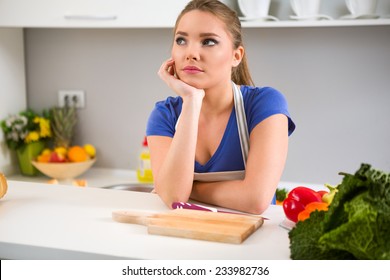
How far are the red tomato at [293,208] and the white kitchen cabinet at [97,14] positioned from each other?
1308mm

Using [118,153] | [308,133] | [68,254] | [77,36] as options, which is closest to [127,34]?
[77,36]

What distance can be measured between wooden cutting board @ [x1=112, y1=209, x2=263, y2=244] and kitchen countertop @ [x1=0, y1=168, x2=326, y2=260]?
13mm

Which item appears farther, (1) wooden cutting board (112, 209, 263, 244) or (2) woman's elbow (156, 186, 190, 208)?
(2) woman's elbow (156, 186, 190, 208)

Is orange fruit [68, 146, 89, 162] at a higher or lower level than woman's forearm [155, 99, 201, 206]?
lower

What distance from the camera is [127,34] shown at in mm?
3008

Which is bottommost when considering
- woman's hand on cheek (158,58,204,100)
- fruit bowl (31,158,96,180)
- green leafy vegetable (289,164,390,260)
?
fruit bowl (31,158,96,180)

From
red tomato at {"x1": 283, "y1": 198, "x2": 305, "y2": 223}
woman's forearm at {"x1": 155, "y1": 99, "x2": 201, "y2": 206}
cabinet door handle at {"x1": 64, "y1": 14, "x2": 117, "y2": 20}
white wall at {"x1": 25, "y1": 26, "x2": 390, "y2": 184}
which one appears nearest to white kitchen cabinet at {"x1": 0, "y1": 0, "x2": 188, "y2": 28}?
cabinet door handle at {"x1": 64, "y1": 14, "x2": 117, "y2": 20}

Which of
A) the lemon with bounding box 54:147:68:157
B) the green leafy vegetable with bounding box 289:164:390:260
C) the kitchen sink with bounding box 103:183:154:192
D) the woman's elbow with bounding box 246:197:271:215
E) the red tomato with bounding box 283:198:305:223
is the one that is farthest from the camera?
the lemon with bounding box 54:147:68:157

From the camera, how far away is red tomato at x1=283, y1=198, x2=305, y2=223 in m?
1.28

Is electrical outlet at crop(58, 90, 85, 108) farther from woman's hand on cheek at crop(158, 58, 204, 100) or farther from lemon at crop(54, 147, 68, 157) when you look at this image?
woman's hand on cheek at crop(158, 58, 204, 100)

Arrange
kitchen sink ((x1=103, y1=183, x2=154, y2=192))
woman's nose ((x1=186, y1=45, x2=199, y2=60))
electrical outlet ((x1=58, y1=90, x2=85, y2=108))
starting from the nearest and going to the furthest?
woman's nose ((x1=186, y1=45, x2=199, y2=60)) < kitchen sink ((x1=103, y1=183, x2=154, y2=192)) < electrical outlet ((x1=58, y1=90, x2=85, y2=108))

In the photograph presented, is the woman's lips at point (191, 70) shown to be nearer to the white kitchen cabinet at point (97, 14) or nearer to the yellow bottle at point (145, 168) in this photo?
the white kitchen cabinet at point (97, 14)

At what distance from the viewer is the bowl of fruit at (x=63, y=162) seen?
2924mm

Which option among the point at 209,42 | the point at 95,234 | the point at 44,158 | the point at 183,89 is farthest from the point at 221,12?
the point at 44,158
